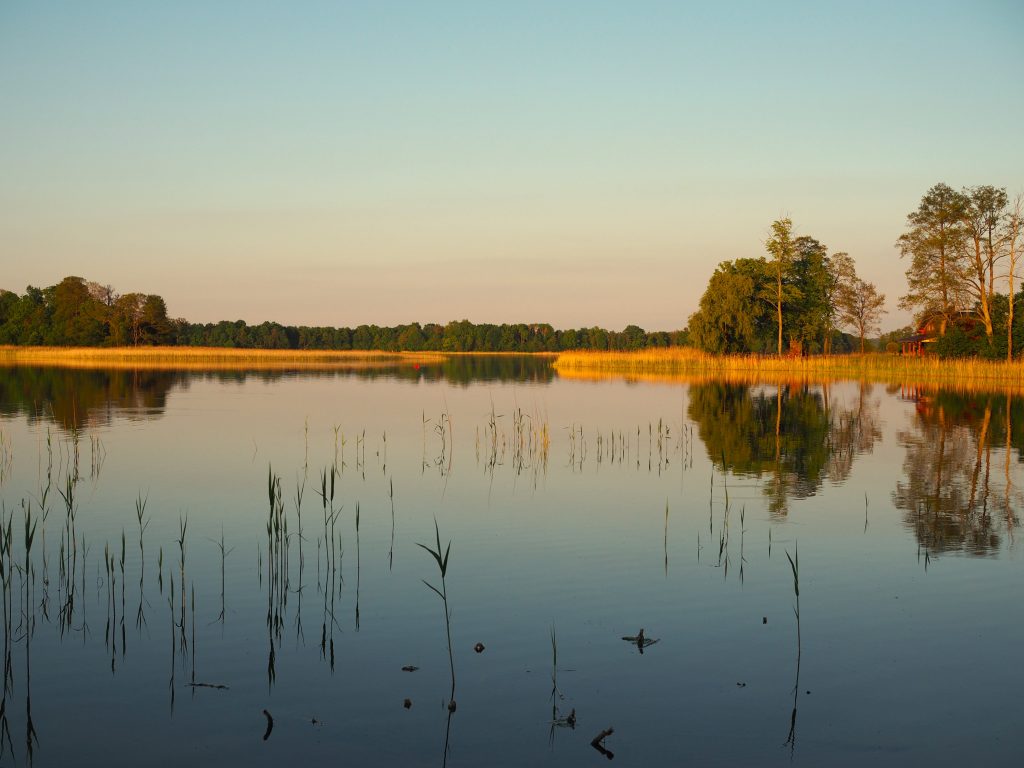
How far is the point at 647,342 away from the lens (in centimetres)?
18662

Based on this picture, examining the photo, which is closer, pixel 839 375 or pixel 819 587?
pixel 819 587

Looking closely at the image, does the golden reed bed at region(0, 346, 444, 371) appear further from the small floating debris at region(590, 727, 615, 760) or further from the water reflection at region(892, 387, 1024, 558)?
the small floating debris at region(590, 727, 615, 760)

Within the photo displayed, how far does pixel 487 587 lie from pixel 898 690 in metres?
4.69

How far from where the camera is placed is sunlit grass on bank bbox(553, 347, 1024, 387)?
5675 centimetres

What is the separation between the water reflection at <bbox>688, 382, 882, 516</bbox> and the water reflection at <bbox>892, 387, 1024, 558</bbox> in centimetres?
154

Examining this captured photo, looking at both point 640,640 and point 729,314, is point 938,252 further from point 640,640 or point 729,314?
point 640,640

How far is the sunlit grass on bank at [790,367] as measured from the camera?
56750mm

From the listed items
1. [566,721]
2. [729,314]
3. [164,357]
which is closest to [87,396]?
[566,721]

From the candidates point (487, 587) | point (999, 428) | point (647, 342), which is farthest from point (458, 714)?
point (647, 342)

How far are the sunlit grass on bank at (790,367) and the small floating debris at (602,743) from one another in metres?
53.5

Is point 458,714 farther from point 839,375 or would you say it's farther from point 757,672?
point 839,375

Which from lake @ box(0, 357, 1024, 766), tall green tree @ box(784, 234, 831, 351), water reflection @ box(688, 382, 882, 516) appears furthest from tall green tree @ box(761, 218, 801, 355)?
lake @ box(0, 357, 1024, 766)

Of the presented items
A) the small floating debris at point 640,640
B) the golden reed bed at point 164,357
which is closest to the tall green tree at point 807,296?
the golden reed bed at point 164,357

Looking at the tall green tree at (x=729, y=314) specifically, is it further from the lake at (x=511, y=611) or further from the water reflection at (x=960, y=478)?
the lake at (x=511, y=611)
